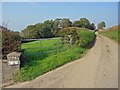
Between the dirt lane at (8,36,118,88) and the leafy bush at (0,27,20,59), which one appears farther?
the leafy bush at (0,27,20,59)

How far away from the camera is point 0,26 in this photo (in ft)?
35.4

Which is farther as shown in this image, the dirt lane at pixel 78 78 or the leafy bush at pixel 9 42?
the leafy bush at pixel 9 42

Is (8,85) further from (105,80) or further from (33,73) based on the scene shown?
(105,80)

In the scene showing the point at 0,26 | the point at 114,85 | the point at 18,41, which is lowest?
the point at 114,85

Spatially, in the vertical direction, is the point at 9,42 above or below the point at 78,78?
above

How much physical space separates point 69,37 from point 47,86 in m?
10.3

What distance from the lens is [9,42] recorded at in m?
10.4

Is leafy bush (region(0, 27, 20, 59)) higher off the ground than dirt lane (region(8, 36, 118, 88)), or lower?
higher

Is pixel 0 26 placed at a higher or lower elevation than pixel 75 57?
higher

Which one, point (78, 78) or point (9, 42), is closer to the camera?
point (78, 78)

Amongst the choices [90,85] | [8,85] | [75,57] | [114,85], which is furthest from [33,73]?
[75,57]

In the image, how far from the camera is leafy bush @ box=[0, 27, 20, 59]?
10125 millimetres

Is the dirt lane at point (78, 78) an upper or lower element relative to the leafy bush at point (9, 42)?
lower

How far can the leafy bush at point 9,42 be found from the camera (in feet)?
33.2
